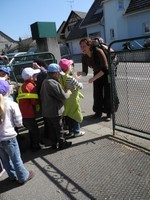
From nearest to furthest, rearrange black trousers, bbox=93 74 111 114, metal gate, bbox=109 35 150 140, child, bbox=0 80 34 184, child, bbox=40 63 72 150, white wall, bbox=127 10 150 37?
child, bbox=0 80 34 184, metal gate, bbox=109 35 150 140, child, bbox=40 63 72 150, black trousers, bbox=93 74 111 114, white wall, bbox=127 10 150 37

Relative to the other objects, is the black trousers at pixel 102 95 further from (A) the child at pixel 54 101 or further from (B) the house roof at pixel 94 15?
(B) the house roof at pixel 94 15

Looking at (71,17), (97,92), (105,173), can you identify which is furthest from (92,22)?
(105,173)

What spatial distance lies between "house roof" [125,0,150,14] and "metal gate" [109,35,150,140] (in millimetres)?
20243

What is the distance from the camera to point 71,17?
48.4 m

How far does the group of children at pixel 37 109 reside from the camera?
3.59 meters

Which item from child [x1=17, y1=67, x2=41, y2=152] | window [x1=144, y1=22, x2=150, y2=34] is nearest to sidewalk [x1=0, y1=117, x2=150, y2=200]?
child [x1=17, y1=67, x2=41, y2=152]

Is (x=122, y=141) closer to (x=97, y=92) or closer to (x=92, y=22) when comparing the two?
(x=97, y=92)

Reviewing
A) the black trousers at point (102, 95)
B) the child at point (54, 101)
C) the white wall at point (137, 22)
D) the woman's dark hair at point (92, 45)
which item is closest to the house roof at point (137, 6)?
the white wall at point (137, 22)

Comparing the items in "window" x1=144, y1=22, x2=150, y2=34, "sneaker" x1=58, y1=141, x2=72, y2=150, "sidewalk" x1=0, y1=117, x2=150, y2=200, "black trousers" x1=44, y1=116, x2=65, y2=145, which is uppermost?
"window" x1=144, y1=22, x2=150, y2=34

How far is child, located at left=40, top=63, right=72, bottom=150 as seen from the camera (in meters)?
4.41

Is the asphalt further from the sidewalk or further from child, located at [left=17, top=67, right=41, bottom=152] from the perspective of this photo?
child, located at [left=17, top=67, right=41, bottom=152]

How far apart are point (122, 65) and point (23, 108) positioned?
70.1 inches

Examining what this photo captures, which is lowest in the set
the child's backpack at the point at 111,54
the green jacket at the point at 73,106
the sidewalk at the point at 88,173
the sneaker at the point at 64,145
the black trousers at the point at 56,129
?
the sidewalk at the point at 88,173

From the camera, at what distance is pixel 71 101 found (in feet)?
16.5
